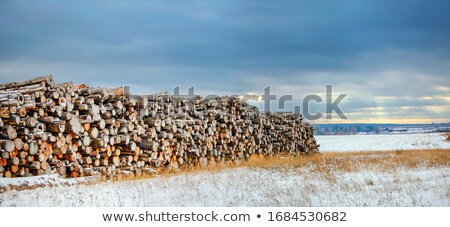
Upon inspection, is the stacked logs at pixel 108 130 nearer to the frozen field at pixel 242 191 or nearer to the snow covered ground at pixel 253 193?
the frozen field at pixel 242 191

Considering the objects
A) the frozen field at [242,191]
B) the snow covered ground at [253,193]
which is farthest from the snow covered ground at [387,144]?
the snow covered ground at [253,193]

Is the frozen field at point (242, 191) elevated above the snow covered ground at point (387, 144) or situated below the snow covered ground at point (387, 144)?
above

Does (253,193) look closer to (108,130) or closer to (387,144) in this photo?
(108,130)

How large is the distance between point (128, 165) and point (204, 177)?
96.1 inches

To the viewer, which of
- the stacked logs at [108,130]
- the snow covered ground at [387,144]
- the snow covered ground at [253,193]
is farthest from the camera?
the snow covered ground at [387,144]

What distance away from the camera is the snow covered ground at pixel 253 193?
24.9 ft

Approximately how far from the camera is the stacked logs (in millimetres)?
9959

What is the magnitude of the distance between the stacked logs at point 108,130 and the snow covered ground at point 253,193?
1303 millimetres

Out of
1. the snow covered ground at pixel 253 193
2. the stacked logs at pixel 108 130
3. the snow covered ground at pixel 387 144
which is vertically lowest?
the snow covered ground at pixel 387 144

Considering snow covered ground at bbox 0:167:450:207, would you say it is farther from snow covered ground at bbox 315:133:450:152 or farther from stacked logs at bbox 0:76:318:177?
snow covered ground at bbox 315:133:450:152

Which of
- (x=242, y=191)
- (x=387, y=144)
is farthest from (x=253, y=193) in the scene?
(x=387, y=144)

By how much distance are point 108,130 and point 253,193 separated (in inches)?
191

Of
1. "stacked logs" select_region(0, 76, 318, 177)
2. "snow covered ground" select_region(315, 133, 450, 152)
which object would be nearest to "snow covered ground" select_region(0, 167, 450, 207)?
"stacked logs" select_region(0, 76, 318, 177)

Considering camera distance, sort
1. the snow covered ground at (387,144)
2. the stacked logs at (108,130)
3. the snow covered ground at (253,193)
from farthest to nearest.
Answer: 1. the snow covered ground at (387,144)
2. the stacked logs at (108,130)
3. the snow covered ground at (253,193)
